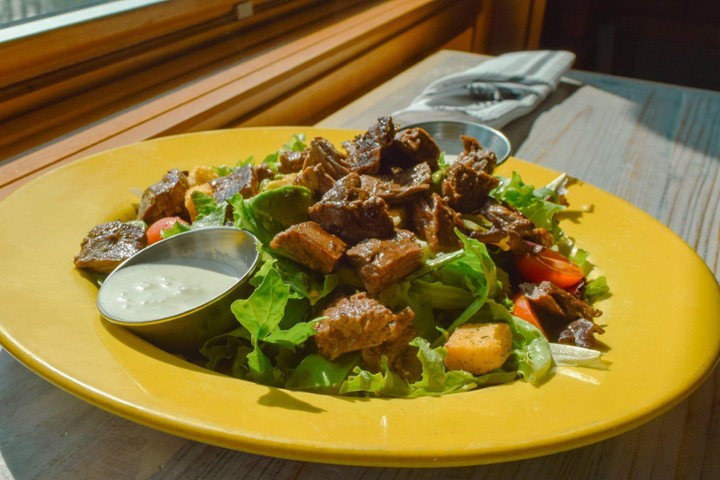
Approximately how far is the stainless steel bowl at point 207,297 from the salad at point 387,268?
1.6 inches

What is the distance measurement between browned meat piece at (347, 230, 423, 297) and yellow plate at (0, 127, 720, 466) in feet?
1.29

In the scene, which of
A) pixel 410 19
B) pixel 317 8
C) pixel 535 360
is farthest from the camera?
pixel 410 19

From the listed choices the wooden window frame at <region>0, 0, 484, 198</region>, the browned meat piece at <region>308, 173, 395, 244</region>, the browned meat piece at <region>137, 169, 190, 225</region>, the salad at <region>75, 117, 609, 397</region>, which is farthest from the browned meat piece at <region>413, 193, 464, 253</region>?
the wooden window frame at <region>0, 0, 484, 198</region>

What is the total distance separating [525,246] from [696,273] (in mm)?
457

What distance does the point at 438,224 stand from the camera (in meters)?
1.91

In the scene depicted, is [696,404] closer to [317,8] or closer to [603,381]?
[603,381]

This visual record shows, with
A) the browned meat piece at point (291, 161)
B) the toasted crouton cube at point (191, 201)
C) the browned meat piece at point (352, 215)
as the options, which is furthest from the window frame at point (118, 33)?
the browned meat piece at point (352, 215)

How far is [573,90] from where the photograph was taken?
4230 millimetres

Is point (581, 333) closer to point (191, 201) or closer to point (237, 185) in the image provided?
point (237, 185)

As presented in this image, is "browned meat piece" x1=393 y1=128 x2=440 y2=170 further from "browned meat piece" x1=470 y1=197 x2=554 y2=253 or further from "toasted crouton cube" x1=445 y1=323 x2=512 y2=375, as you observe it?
"toasted crouton cube" x1=445 y1=323 x2=512 y2=375

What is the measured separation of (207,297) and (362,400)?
0.53 m

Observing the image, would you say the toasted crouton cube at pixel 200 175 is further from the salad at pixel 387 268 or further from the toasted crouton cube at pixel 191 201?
the toasted crouton cube at pixel 191 201

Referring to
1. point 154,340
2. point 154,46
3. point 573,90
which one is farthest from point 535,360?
point 573,90

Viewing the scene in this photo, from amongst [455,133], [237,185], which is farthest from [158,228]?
[455,133]
